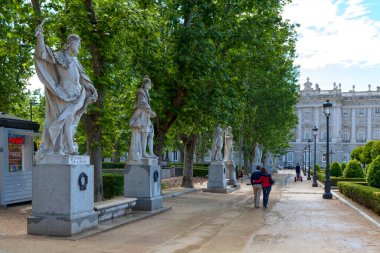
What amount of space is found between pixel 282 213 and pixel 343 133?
98.6 metres

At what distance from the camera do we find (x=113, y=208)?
12562mm

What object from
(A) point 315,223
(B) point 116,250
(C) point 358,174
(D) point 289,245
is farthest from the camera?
(C) point 358,174

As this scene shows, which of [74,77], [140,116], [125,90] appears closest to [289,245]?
[74,77]

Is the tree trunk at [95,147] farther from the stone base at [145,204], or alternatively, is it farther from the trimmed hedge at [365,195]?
the trimmed hedge at [365,195]

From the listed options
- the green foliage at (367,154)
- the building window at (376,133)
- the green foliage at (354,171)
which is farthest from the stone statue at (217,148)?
the building window at (376,133)

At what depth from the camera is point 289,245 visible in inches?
390

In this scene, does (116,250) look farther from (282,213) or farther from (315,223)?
(282,213)

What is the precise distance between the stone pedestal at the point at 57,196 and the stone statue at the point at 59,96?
262 mm

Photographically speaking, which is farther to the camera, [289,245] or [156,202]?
[156,202]

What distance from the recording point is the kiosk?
15.9 meters

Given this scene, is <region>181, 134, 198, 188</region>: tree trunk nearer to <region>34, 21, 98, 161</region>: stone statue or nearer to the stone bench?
the stone bench

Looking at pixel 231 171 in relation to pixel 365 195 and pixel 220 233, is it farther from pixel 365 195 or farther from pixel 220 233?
pixel 220 233

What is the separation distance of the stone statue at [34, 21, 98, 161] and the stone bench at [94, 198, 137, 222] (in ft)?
7.16

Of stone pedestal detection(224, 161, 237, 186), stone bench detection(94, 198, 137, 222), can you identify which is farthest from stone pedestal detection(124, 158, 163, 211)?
stone pedestal detection(224, 161, 237, 186)
